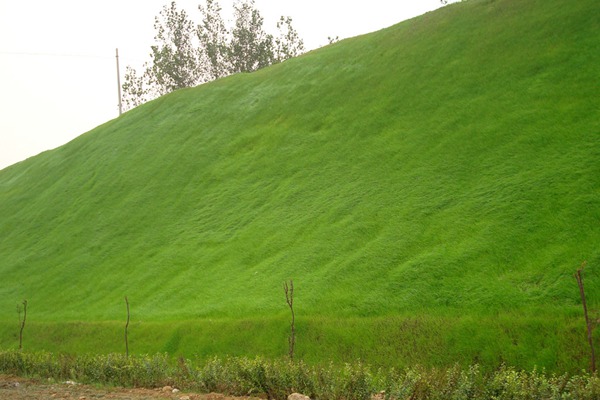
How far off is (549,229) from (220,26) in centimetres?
4603

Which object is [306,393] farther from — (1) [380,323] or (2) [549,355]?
(2) [549,355]

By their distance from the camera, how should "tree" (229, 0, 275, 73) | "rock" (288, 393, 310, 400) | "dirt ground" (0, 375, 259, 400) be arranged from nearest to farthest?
"rock" (288, 393, 310, 400) < "dirt ground" (0, 375, 259, 400) < "tree" (229, 0, 275, 73)

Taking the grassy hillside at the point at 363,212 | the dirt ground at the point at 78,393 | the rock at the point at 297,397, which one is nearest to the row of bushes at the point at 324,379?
the rock at the point at 297,397

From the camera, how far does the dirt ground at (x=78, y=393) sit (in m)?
10.4

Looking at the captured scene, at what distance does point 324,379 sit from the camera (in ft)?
31.1

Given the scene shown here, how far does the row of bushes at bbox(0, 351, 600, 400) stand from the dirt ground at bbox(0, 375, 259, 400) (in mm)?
359

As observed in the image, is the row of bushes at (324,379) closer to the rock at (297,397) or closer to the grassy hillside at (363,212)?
the rock at (297,397)

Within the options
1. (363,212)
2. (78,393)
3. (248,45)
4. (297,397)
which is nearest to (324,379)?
(297,397)

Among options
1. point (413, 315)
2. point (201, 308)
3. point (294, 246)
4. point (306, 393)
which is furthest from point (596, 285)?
point (201, 308)

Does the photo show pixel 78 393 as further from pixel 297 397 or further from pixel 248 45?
pixel 248 45

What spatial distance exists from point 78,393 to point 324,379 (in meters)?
4.90

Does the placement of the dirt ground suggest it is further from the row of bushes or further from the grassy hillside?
the grassy hillside

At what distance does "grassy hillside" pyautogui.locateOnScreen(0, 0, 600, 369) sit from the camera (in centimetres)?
1135

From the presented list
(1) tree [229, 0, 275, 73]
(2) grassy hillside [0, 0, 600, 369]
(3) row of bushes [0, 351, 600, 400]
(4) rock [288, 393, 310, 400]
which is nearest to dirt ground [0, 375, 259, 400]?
(3) row of bushes [0, 351, 600, 400]
